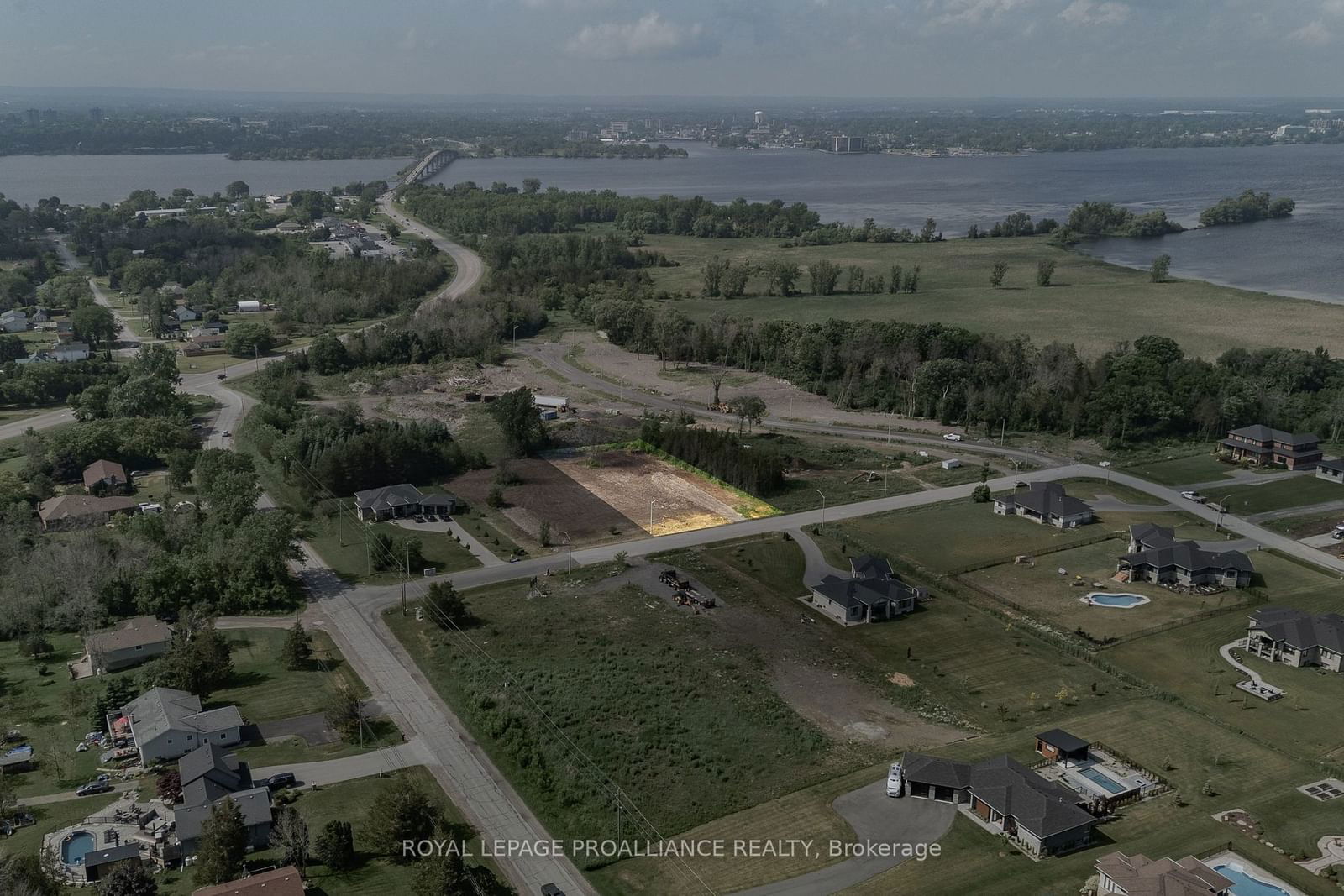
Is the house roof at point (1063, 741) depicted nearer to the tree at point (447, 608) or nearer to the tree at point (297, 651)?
the tree at point (447, 608)

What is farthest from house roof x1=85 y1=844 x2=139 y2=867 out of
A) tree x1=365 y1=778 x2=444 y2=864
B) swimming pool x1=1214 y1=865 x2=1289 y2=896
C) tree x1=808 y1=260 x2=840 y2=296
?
tree x1=808 y1=260 x2=840 y2=296

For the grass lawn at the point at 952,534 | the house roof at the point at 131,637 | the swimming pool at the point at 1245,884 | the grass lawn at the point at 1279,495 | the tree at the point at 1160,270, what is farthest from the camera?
the tree at the point at 1160,270

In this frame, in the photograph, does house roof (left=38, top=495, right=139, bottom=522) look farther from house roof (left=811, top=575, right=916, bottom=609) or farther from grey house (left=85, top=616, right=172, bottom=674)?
house roof (left=811, top=575, right=916, bottom=609)

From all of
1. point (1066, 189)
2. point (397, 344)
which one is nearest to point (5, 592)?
point (397, 344)

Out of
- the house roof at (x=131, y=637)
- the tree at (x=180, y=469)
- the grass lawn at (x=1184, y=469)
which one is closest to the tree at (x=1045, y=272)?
the grass lawn at (x=1184, y=469)

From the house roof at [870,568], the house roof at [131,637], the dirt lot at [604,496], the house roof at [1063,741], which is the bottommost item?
the house roof at [131,637]

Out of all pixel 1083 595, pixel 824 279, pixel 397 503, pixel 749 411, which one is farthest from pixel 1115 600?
pixel 824 279

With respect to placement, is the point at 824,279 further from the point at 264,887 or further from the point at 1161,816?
the point at 264,887

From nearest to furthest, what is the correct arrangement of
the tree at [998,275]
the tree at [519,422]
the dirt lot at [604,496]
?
1. the dirt lot at [604,496]
2. the tree at [519,422]
3. the tree at [998,275]
